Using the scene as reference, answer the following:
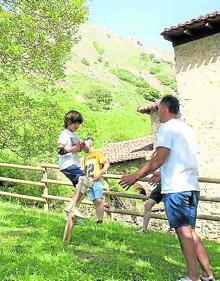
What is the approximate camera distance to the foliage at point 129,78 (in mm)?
82562

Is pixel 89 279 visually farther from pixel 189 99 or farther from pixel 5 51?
pixel 5 51

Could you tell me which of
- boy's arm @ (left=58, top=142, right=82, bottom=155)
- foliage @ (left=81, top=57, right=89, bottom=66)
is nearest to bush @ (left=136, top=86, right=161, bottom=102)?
foliage @ (left=81, top=57, right=89, bottom=66)

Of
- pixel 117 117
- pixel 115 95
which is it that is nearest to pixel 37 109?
pixel 117 117

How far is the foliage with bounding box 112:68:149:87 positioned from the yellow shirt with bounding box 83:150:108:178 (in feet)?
243

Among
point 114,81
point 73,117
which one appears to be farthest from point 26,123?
point 114,81

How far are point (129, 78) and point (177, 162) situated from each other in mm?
79383

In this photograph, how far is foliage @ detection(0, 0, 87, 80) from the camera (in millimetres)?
15852

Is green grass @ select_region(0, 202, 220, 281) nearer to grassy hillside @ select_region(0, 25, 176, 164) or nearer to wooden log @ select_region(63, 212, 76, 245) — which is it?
wooden log @ select_region(63, 212, 76, 245)

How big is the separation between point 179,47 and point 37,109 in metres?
5.70

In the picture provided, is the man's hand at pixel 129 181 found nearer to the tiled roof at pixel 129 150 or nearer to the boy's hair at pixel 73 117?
the boy's hair at pixel 73 117

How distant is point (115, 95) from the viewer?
226 ft

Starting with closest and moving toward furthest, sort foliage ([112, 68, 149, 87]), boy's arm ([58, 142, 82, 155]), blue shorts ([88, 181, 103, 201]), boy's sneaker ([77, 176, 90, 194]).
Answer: boy's sneaker ([77, 176, 90, 194]), boy's arm ([58, 142, 82, 155]), blue shorts ([88, 181, 103, 201]), foliage ([112, 68, 149, 87])

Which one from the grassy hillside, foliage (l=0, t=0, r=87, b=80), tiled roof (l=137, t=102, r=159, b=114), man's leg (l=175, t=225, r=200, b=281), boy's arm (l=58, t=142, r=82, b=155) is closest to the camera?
man's leg (l=175, t=225, r=200, b=281)

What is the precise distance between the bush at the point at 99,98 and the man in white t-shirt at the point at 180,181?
5579 cm
